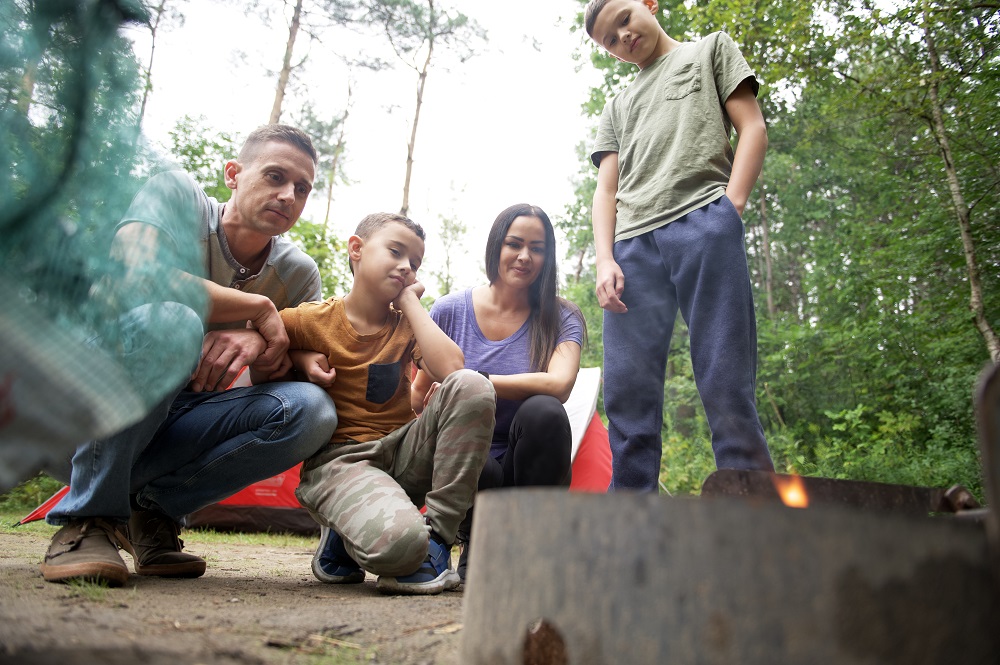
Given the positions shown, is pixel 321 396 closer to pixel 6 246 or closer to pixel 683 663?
pixel 6 246

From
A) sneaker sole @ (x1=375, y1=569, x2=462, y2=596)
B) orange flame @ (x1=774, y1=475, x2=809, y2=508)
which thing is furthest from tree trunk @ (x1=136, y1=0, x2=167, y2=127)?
orange flame @ (x1=774, y1=475, x2=809, y2=508)

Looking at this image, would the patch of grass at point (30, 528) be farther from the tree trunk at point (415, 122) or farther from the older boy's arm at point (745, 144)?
the tree trunk at point (415, 122)

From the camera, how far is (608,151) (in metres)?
2.29

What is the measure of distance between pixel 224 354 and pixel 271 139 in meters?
0.67

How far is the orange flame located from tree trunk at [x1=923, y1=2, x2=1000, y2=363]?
428 centimetres

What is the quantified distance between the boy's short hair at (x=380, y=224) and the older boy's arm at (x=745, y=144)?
0.95m

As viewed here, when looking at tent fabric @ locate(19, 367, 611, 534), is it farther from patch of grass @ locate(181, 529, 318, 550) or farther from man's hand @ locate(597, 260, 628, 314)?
man's hand @ locate(597, 260, 628, 314)

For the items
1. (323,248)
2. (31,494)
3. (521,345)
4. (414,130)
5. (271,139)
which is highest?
(414,130)

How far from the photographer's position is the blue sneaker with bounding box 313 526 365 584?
191 centimetres

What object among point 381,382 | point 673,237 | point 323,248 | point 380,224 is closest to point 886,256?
point 323,248

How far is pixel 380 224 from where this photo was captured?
215 cm

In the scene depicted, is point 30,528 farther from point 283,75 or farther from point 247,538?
point 283,75

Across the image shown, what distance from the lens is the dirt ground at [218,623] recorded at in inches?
35.0

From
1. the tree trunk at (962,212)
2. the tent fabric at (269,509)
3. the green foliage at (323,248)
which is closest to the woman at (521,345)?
the tent fabric at (269,509)
